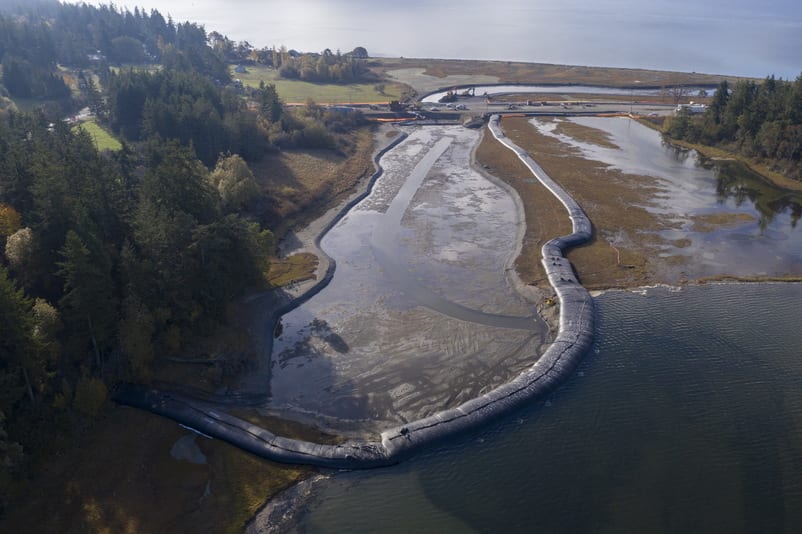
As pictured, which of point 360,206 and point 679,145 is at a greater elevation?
point 679,145

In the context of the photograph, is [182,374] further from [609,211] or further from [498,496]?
[609,211]

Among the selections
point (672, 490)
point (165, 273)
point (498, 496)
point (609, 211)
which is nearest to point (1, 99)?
point (165, 273)

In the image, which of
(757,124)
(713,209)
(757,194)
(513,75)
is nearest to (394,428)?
(713,209)

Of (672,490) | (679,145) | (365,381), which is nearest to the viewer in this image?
(672,490)

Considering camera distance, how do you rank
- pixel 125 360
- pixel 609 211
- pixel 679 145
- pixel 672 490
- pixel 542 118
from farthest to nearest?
1. pixel 542 118
2. pixel 679 145
3. pixel 609 211
4. pixel 125 360
5. pixel 672 490

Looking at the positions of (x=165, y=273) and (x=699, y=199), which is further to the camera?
(x=699, y=199)

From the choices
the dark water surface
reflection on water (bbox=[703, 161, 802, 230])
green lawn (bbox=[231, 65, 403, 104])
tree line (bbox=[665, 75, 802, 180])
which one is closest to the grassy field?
green lawn (bbox=[231, 65, 403, 104])

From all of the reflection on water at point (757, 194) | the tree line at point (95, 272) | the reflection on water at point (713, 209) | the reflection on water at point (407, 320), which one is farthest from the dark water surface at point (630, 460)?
the reflection on water at point (757, 194)

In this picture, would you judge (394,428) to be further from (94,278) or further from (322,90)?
(322,90)
